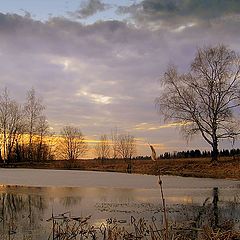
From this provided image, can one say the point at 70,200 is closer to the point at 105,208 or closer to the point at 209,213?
the point at 105,208

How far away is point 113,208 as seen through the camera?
15.3 m

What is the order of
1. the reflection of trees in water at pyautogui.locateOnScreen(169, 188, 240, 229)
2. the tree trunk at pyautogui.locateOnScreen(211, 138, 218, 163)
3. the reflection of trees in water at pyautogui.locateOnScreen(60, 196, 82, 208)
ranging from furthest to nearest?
the tree trunk at pyautogui.locateOnScreen(211, 138, 218, 163) < the reflection of trees in water at pyautogui.locateOnScreen(60, 196, 82, 208) < the reflection of trees in water at pyautogui.locateOnScreen(169, 188, 240, 229)

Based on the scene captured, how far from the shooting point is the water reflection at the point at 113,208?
11523 mm

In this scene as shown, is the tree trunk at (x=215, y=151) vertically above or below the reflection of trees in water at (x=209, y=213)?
above

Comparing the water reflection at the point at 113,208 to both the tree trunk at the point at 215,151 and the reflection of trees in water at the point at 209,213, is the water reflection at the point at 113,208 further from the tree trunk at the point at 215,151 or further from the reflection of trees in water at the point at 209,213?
the tree trunk at the point at 215,151

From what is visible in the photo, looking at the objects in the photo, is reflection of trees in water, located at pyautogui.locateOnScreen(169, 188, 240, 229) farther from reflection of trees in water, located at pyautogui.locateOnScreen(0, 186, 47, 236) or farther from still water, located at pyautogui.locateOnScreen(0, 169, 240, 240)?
reflection of trees in water, located at pyautogui.locateOnScreen(0, 186, 47, 236)

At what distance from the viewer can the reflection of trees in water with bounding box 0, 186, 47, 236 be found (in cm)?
1119

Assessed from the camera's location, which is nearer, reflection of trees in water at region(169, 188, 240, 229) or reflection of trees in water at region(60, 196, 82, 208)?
reflection of trees in water at region(169, 188, 240, 229)

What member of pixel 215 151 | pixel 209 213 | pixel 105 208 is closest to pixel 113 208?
pixel 105 208

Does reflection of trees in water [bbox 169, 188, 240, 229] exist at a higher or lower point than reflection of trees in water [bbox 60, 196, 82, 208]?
lower

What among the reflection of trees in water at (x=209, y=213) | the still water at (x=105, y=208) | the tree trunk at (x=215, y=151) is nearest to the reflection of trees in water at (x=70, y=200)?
the still water at (x=105, y=208)

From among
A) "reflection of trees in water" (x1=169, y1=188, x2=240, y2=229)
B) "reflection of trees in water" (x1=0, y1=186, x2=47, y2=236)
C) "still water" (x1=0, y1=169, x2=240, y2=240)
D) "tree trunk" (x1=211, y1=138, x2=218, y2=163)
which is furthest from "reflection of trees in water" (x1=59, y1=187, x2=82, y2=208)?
"tree trunk" (x1=211, y1=138, x2=218, y2=163)

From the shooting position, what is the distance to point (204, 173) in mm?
38281

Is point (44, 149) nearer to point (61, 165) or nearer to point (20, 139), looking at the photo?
point (20, 139)
